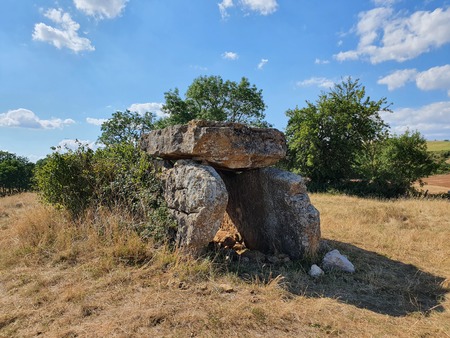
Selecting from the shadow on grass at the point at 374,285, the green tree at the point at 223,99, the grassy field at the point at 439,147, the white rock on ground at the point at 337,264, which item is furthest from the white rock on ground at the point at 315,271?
the grassy field at the point at 439,147

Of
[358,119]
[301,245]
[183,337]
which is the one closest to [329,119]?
[358,119]

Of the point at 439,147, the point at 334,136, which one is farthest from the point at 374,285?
the point at 439,147

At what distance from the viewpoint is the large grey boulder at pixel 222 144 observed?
575 centimetres

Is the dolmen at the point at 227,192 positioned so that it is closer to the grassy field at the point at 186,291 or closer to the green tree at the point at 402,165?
the grassy field at the point at 186,291

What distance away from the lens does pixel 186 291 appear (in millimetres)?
4090

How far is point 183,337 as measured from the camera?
3.12 meters

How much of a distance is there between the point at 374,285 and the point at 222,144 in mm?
3567

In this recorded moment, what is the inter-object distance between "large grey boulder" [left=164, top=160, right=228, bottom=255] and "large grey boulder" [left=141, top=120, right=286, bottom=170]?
16.8 inches

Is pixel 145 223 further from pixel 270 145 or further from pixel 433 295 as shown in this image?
pixel 433 295

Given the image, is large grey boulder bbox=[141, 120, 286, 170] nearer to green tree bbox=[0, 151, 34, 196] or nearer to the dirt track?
the dirt track

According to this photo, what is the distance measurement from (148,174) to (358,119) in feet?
62.5

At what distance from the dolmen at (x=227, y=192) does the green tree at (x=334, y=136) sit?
48.4ft

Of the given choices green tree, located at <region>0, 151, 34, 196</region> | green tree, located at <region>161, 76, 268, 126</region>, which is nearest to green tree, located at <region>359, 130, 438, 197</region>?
green tree, located at <region>161, 76, 268, 126</region>

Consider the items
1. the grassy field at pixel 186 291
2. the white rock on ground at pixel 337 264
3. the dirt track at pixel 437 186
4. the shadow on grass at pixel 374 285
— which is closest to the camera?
the grassy field at pixel 186 291
